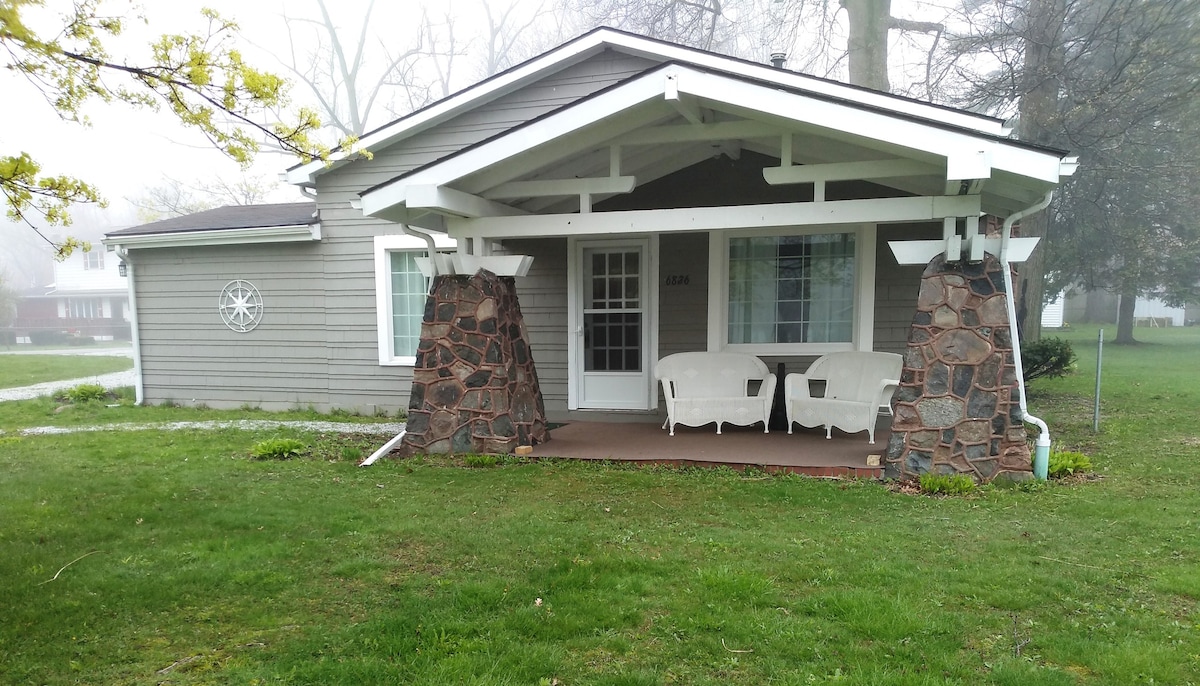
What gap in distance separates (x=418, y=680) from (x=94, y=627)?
1.51 metres

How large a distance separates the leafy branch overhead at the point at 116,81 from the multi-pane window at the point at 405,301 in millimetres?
4173

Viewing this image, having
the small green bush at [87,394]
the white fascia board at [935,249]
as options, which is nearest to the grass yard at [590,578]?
the white fascia board at [935,249]

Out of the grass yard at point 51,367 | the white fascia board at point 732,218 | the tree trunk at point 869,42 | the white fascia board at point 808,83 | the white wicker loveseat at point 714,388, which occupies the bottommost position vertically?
the grass yard at point 51,367

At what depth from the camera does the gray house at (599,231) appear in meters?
4.82

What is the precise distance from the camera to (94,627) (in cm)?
277

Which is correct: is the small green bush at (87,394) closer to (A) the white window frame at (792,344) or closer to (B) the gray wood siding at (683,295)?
(B) the gray wood siding at (683,295)

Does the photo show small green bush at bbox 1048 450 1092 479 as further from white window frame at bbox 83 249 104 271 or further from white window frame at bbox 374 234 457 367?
white window frame at bbox 83 249 104 271

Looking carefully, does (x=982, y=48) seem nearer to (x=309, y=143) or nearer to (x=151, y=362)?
(x=309, y=143)

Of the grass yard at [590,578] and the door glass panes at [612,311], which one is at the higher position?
the door glass panes at [612,311]

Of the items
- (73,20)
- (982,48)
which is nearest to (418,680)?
(73,20)

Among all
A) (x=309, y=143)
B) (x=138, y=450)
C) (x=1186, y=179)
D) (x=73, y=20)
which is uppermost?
(x=1186, y=179)

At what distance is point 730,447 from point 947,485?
5.65 feet

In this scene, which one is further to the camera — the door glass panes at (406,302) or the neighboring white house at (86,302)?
the neighboring white house at (86,302)

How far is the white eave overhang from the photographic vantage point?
418cm
